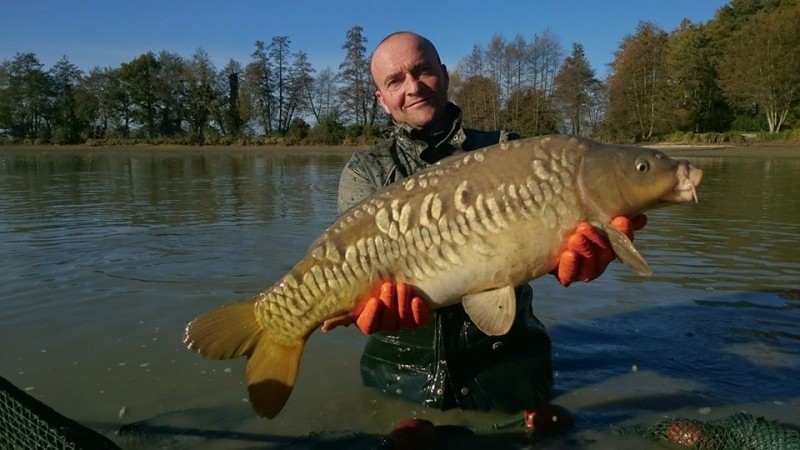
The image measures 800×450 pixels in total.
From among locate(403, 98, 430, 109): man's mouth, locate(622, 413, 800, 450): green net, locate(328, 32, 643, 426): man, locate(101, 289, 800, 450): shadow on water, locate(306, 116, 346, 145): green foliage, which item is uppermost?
locate(306, 116, 346, 145): green foliage

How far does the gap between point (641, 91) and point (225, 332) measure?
4094 cm

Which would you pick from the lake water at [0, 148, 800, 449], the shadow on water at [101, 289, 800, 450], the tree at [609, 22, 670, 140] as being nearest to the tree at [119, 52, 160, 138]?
the tree at [609, 22, 670, 140]

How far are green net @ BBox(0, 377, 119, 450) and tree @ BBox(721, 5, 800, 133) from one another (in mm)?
38517

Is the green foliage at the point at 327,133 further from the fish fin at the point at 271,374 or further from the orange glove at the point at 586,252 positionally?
the orange glove at the point at 586,252

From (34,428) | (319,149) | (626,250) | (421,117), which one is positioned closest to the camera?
(34,428)

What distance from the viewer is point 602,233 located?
8.16 ft

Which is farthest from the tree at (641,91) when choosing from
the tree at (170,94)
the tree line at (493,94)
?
the tree at (170,94)

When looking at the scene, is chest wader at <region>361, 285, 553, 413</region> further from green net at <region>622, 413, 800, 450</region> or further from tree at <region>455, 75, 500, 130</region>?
tree at <region>455, 75, 500, 130</region>

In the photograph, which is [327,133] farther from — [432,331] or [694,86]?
[432,331]

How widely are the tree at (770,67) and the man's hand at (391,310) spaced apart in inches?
1479

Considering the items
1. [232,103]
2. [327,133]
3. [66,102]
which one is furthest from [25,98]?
[327,133]

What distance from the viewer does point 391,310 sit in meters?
2.55

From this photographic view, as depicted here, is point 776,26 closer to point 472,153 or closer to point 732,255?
point 732,255

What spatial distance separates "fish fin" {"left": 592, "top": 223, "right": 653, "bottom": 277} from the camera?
2.42 metres
